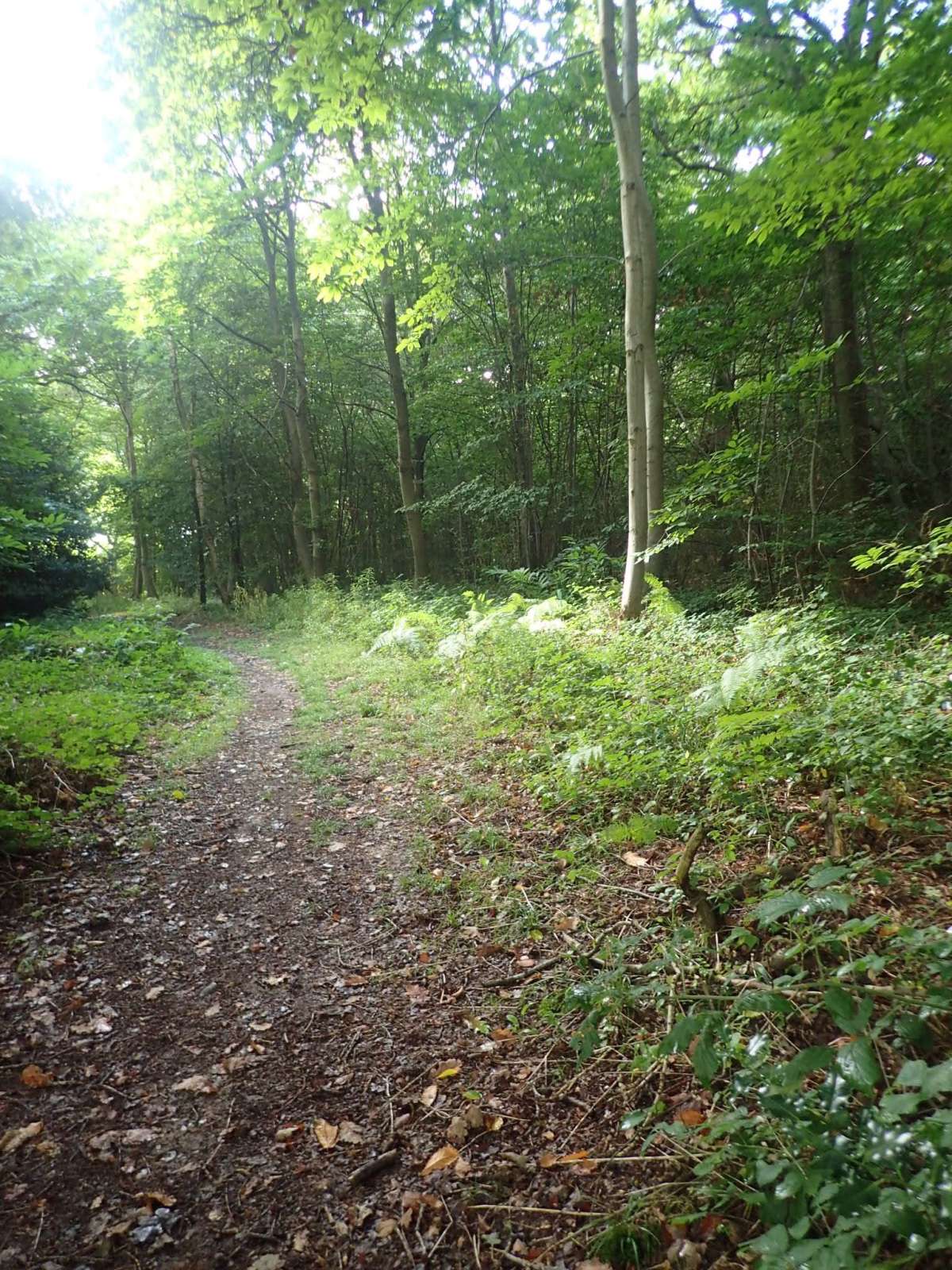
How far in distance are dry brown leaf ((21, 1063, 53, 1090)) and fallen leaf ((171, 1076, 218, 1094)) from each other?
22.5 inches

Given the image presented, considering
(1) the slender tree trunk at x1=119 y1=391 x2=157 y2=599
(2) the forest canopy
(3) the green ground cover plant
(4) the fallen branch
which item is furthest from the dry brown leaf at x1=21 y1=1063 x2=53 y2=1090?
(1) the slender tree trunk at x1=119 y1=391 x2=157 y2=599

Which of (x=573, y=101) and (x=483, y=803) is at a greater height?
(x=573, y=101)

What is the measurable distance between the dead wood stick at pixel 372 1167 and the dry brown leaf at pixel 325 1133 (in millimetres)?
169

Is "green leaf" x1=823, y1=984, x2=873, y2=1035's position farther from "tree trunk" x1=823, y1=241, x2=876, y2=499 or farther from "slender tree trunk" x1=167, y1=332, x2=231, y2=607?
"slender tree trunk" x1=167, y1=332, x2=231, y2=607

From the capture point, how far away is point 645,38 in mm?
10586

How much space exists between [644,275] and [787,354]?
11.4 ft

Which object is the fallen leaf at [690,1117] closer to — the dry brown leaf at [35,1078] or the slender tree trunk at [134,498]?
the dry brown leaf at [35,1078]

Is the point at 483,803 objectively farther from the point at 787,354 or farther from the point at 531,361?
the point at 531,361

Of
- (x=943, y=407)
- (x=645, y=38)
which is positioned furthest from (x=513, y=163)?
(x=943, y=407)

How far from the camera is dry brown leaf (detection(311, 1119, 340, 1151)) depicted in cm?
251

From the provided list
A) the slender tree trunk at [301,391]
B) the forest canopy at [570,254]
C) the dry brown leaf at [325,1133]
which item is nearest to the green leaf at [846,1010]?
the dry brown leaf at [325,1133]

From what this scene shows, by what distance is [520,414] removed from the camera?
1407 cm

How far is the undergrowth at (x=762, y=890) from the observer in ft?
5.72

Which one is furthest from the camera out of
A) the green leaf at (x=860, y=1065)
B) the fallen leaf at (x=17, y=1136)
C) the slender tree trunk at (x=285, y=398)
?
the slender tree trunk at (x=285, y=398)
